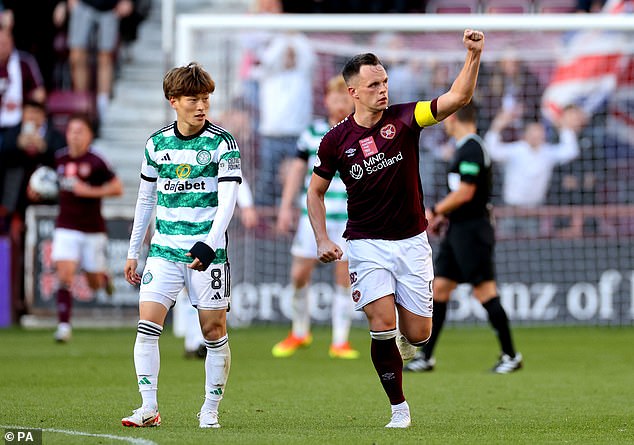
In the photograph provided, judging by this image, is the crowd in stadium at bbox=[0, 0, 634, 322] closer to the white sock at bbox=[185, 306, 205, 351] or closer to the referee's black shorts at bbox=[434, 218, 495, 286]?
the white sock at bbox=[185, 306, 205, 351]

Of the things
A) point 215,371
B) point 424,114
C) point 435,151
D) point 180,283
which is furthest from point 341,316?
point 424,114

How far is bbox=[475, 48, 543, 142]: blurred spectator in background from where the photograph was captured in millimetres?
17234

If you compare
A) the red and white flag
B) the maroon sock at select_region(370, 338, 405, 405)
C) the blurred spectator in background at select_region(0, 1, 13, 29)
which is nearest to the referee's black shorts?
the maroon sock at select_region(370, 338, 405, 405)

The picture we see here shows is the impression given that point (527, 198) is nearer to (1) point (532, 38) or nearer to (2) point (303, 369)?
(1) point (532, 38)

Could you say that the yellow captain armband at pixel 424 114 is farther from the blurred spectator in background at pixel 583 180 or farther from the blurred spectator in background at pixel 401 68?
the blurred spectator in background at pixel 583 180

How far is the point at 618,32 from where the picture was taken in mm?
17172

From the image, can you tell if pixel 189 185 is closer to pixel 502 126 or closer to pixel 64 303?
pixel 64 303

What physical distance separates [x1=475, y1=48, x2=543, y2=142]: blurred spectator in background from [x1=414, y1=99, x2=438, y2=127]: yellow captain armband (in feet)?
32.2

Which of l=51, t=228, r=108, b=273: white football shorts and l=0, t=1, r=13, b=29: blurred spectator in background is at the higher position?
l=0, t=1, r=13, b=29: blurred spectator in background

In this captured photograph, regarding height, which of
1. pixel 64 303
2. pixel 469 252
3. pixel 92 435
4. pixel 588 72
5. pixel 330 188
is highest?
pixel 588 72

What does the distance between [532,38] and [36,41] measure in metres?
8.66

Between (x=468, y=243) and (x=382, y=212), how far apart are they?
12.4ft

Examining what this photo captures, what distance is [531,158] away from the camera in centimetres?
1709

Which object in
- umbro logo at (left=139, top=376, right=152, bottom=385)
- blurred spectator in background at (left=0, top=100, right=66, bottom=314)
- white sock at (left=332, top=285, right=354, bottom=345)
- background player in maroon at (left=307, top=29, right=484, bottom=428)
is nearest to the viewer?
umbro logo at (left=139, top=376, right=152, bottom=385)
